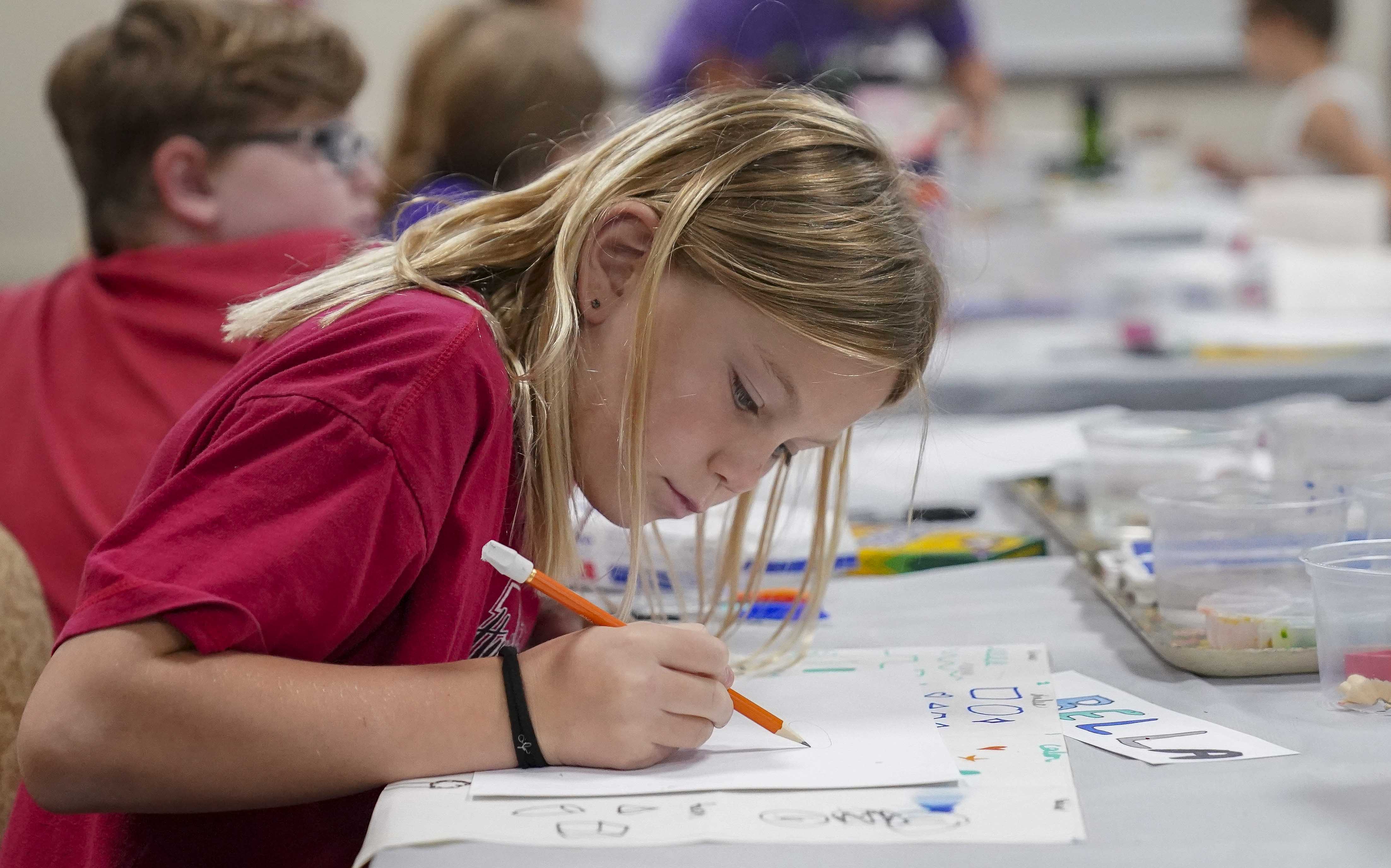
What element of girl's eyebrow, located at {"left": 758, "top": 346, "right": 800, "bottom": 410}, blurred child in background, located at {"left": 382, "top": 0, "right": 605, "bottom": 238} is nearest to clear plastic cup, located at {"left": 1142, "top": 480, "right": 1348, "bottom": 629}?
girl's eyebrow, located at {"left": 758, "top": 346, "right": 800, "bottom": 410}

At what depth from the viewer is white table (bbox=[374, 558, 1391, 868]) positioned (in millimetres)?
581

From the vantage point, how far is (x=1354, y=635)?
2.45ft

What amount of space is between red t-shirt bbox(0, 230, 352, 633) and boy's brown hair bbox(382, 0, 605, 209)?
2.39 feet

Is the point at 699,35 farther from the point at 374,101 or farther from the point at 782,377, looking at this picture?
the point at 782,377

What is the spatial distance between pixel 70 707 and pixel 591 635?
26cm

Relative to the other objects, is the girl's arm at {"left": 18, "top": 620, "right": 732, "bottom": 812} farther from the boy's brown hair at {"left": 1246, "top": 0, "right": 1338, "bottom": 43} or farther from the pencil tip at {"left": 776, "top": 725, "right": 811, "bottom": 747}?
the boy's brown hair at {"left": 1246, "top": 0, "right": 1338, "bottom": 43}

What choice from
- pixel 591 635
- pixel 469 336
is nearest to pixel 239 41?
pixel 469 336

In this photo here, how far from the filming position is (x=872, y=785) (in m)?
0.66

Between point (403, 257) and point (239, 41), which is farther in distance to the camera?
point (239, 41)

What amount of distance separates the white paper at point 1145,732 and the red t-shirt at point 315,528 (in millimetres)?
360

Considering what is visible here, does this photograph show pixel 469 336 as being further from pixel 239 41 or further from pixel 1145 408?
pixel 1145 408

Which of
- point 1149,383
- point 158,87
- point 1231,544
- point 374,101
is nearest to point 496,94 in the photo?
point 158,87

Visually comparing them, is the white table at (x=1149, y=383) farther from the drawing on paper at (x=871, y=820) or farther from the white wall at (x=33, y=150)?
the white wall at (x=33, y=150)

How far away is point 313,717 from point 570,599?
154 mm
